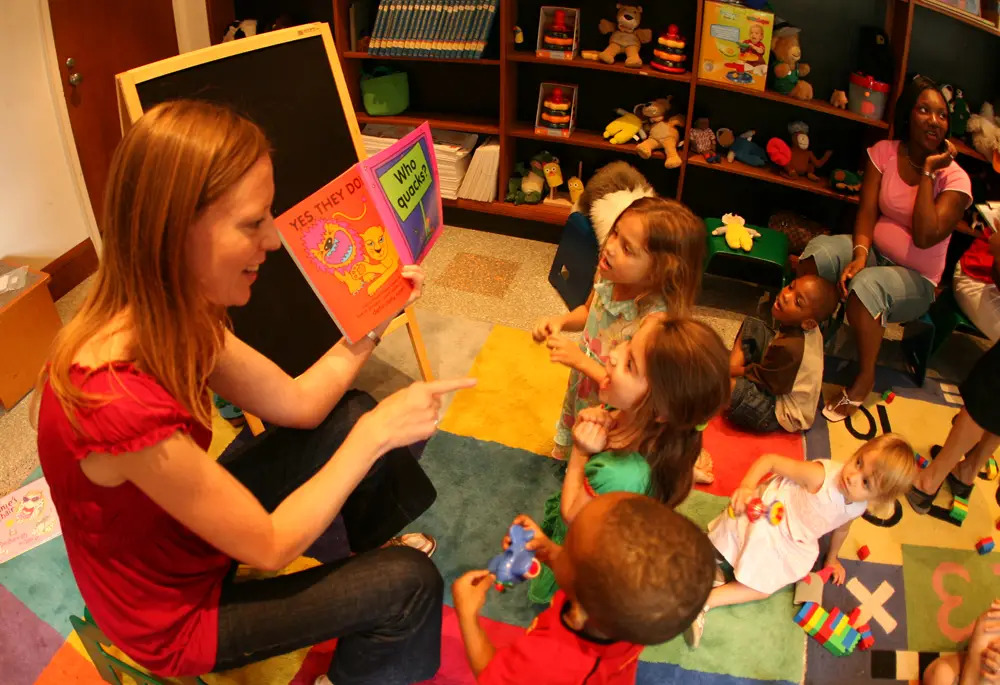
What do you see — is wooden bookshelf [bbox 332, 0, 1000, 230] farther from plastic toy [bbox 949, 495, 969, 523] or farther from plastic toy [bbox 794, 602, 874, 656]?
plastic toy [bbox 794, 602, 874, 656]

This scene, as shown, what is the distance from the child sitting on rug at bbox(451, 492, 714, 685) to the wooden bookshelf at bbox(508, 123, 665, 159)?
2.42m

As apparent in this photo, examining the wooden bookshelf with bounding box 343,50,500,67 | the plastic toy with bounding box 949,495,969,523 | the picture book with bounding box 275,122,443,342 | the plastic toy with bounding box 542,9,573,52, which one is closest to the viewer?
the picture book with bounding box 275,122,443,342

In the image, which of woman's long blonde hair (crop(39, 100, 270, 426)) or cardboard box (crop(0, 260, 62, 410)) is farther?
cardboard box (crop(0, 260, 62, 410))

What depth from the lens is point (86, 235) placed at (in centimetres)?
331

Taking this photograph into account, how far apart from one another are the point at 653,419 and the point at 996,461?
172cm

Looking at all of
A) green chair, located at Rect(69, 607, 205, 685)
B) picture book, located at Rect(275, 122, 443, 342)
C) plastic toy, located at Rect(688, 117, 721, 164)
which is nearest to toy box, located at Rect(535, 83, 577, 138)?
plastic toy, located at Rect(688, 117, 721, 164)

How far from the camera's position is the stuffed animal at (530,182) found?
3.57 metres

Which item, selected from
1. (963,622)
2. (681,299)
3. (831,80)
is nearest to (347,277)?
(681,299)

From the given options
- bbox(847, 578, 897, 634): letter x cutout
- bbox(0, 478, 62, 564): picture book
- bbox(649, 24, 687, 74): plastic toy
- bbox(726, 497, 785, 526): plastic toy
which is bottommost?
bbox(847, 578, 897, 634): letter x cutout

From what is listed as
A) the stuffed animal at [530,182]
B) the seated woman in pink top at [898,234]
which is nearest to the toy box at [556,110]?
the stuffed animal at [530,182]

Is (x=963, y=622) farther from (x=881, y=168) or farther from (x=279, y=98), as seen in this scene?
(x=279, y=98)

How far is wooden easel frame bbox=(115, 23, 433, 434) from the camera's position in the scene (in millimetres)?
1682

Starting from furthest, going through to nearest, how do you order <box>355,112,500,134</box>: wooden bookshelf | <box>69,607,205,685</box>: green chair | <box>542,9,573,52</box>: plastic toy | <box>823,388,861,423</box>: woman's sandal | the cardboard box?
<box>355,112,500,134</box>: wooden bookshelf
<box>542,9,573,52</box>: plastic toy
<box>823,388,861,423</box>: woman's sandal
the cardboard box
<box>69,607,205,685</box>: green chair

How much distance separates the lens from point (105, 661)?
1616mm
